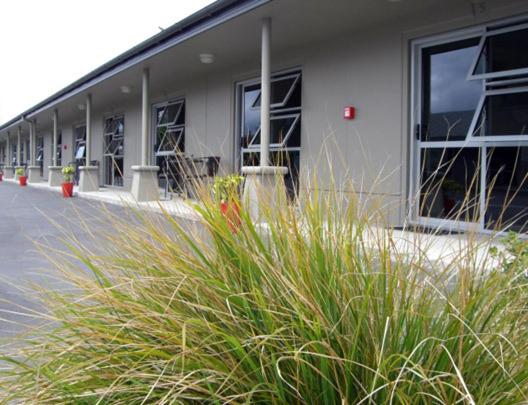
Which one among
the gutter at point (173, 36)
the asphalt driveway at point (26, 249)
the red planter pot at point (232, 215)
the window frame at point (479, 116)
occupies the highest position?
the gutter at point (173, 36)

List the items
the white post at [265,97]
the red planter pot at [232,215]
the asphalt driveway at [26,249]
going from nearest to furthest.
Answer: the red planter pot at [232,215] → the asphalt driveway at [26,249] → the white post at [265,97]

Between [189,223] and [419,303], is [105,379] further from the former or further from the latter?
[419,303]

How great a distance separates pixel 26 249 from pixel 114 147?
13.5m

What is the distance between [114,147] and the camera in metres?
20.5

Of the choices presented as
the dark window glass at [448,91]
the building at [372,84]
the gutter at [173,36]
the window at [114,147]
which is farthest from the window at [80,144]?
the dark window glass at [448,91]

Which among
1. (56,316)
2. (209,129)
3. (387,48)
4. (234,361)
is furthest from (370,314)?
(209,129)

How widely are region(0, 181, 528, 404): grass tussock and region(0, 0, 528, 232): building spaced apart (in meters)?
2.57

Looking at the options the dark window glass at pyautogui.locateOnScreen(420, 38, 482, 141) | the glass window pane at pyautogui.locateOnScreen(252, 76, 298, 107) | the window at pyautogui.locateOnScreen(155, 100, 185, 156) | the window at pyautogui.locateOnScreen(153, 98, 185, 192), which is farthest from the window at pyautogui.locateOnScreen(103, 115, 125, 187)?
the dark window glass at pyautogui.locateOnScreen(420, 38, 482, 141)

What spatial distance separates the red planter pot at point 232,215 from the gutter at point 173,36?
21.1ft

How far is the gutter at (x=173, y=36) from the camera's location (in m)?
8.47

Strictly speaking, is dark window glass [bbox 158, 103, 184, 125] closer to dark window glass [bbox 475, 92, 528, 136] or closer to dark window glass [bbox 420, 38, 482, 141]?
dark window glass [bbox 420, 38, 482, 141]

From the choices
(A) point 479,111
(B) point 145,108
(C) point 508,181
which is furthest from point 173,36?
(C) point 508,181

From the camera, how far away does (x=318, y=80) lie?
33.5 feet

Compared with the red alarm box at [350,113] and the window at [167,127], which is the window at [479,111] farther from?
the window at [167,127]
